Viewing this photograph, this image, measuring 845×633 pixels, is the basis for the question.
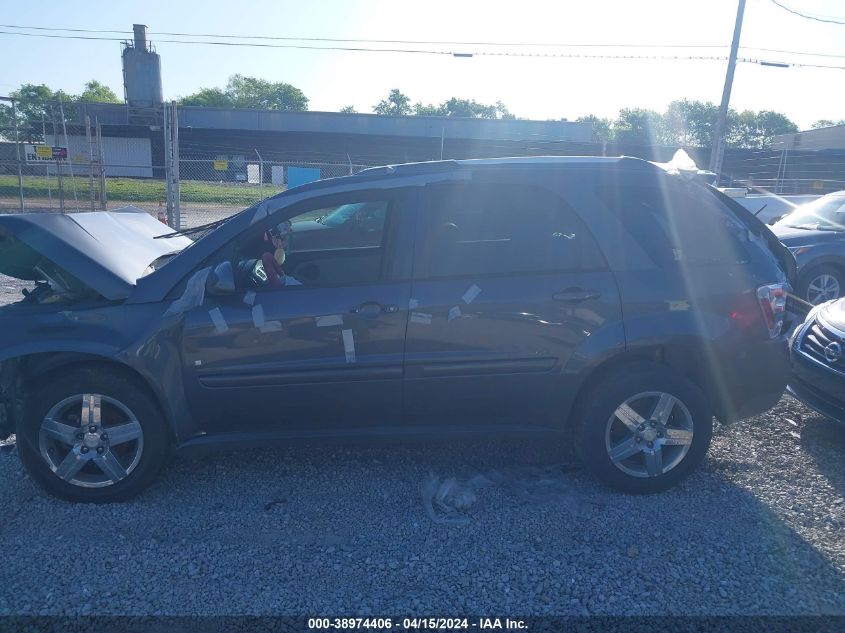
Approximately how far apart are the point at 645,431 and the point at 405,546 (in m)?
1.58

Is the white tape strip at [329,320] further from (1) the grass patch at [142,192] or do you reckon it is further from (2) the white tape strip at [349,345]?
(1) the grass patch at [142,192]

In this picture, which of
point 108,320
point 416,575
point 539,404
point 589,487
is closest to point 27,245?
point 108,320

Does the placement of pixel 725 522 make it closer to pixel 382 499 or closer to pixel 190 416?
pixel 382 499

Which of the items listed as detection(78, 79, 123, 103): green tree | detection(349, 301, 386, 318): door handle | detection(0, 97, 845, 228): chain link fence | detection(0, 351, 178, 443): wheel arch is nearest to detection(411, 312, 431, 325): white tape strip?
detection(349, 301, 386, 318): door handle

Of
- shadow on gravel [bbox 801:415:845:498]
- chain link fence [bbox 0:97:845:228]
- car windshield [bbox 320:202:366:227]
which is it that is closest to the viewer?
shadow on gravel [bbox 801:415:845:498]

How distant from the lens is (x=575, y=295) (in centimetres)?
398

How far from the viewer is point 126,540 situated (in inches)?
142

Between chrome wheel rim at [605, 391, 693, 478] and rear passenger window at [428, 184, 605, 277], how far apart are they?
869 mm

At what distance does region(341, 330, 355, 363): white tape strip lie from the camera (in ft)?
12.8

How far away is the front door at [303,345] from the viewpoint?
388 cm

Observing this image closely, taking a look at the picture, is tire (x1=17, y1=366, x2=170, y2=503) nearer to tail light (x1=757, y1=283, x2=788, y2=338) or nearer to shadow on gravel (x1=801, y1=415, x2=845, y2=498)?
tail light (x1=757, y1=283, x2=788, y2=338)

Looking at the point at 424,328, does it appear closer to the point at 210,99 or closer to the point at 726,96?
the point at 726,96

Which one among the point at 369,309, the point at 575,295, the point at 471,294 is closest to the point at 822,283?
the point at 575,295

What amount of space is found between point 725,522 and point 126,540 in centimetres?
321
